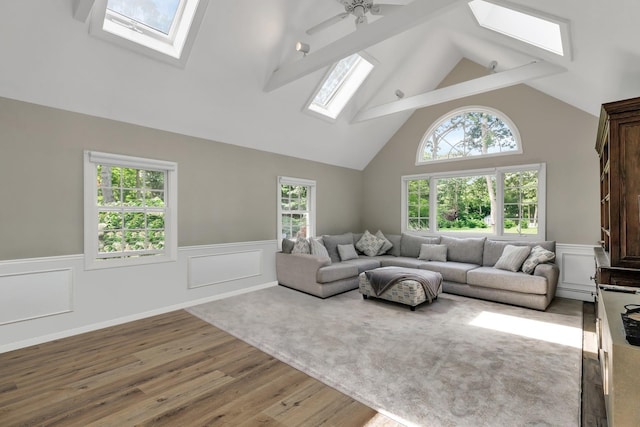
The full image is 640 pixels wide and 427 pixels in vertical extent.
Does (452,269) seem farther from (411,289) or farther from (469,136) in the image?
(469,136)

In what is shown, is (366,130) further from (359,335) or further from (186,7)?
(359,335)

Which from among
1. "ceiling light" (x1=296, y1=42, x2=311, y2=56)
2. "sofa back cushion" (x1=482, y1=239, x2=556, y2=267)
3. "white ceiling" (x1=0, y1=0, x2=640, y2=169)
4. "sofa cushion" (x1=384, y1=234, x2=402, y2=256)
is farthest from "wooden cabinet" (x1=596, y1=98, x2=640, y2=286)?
"sofa cushion" (x1=384, y1=234, x2=402, y2=256)

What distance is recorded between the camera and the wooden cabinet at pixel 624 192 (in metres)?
2.27

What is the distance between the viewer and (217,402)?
2.12 m

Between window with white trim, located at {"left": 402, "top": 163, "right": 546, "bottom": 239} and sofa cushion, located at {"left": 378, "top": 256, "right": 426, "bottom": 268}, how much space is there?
964mm

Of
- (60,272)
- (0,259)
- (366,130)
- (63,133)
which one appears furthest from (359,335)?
(366,130)

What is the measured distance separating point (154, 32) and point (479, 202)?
537 cm

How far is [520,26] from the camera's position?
353 cm

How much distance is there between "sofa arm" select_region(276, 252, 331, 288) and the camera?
463 centimetres

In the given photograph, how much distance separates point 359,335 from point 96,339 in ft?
8.74

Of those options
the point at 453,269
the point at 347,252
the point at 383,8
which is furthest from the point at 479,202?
the point at 383,8

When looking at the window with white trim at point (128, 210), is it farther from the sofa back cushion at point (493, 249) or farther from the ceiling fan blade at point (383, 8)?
Result: the sofa back cushion at point (493, 249)

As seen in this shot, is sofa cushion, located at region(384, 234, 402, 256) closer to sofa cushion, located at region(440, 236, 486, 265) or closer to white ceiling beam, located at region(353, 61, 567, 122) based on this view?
sofa cushion, located at region(440, 236, 486, 265)

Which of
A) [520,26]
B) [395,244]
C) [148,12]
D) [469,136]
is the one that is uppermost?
[520,26]
